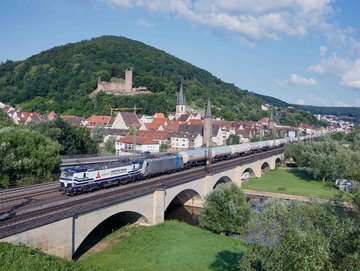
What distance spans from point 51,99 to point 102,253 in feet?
483

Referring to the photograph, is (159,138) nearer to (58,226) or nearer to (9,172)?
(9,172)

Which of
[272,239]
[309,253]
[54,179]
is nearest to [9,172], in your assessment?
[54,179]

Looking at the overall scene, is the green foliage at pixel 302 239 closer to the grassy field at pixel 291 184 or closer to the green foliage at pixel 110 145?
the grassy field at pixel 291 184

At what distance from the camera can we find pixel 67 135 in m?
65.8

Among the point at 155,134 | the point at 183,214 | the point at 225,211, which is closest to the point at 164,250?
the point at 225,211

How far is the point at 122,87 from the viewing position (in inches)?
7092

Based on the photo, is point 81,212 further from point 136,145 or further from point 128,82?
point 128,82

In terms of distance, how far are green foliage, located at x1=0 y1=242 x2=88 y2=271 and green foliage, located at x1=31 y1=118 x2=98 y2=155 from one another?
1728 inches

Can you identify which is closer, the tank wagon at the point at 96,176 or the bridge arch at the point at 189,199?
the tank wagon at the point at 96,176

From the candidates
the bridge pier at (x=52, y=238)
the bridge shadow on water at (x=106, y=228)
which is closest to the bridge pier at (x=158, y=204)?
the bridge shadow on water at (x=106, y=228)

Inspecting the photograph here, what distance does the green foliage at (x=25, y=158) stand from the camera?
38.5 metres

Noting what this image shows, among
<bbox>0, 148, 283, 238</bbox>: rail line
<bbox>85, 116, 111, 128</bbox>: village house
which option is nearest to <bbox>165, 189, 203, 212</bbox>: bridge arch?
<bbox>0, 148, 283, 238</bbox>: rail line

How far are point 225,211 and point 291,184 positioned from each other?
3471 centimetres

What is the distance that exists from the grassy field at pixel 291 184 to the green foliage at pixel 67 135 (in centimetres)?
2950
